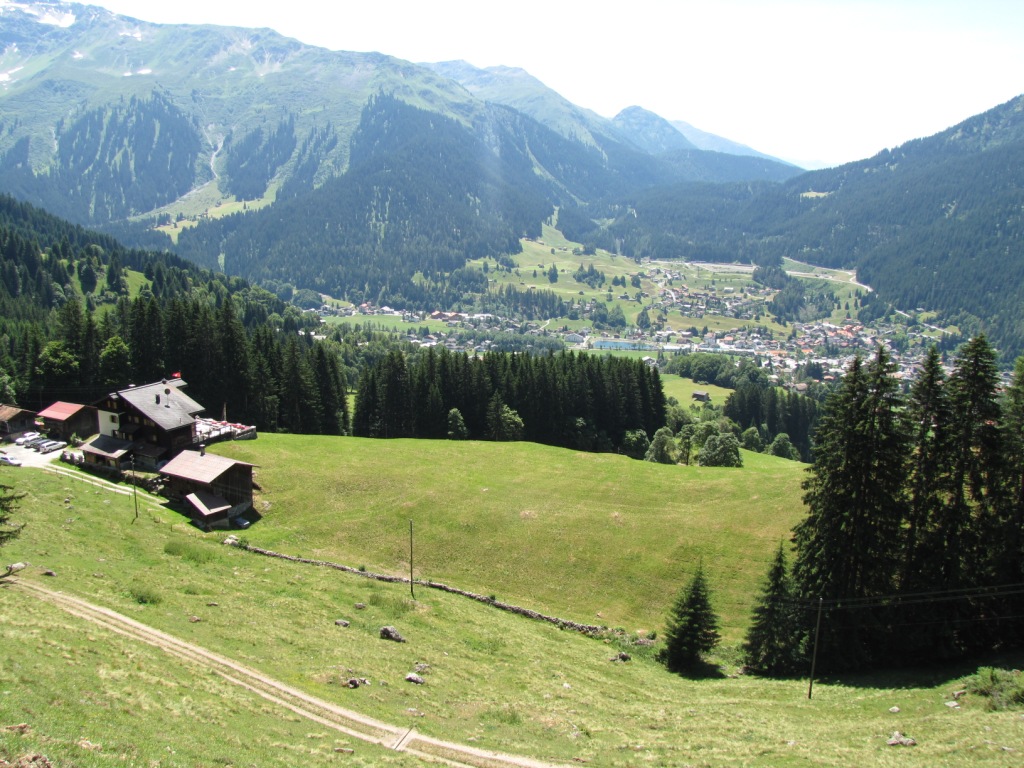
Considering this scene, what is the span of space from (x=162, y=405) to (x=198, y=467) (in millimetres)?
12825

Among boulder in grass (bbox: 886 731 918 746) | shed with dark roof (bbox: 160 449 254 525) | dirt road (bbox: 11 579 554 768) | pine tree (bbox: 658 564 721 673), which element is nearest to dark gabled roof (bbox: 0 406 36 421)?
shed with dark roof (bbox: 160 449 254 525)

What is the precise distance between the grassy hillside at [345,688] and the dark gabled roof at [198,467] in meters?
7.28

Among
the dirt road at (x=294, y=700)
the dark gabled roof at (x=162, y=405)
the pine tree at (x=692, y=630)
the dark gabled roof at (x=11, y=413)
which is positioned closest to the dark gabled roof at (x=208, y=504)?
the dark gabled roof at (x=162, y=405)

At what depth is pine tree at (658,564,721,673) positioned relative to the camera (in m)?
44.2

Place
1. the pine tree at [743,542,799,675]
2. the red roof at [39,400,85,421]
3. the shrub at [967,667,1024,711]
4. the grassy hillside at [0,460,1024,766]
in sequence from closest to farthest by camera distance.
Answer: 1. the grassy hillside at [0,460,1024,766]
2. the shrub at [967,667,1024,711]
3. the pine tree at [743,542,799,675]
4. the red roof at [39,400,85,421]

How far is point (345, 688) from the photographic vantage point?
104 feet

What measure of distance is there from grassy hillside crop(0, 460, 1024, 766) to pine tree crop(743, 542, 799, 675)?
3.31m

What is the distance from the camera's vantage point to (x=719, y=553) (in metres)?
59.8

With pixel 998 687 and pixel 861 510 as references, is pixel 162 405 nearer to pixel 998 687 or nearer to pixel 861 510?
pixel 861 510

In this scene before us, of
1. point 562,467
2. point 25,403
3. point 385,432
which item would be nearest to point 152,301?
point 25,403

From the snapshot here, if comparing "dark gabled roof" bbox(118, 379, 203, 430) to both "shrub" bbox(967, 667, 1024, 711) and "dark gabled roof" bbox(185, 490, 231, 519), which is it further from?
"shrub" bbox(967, 667, 1024, 711)

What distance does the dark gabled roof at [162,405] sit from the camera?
71562 mm

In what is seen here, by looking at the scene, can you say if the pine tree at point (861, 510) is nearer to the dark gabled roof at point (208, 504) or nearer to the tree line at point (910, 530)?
the tree line at point (910, 530)

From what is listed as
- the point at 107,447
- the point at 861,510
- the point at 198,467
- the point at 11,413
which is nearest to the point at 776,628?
the point at 861,510
